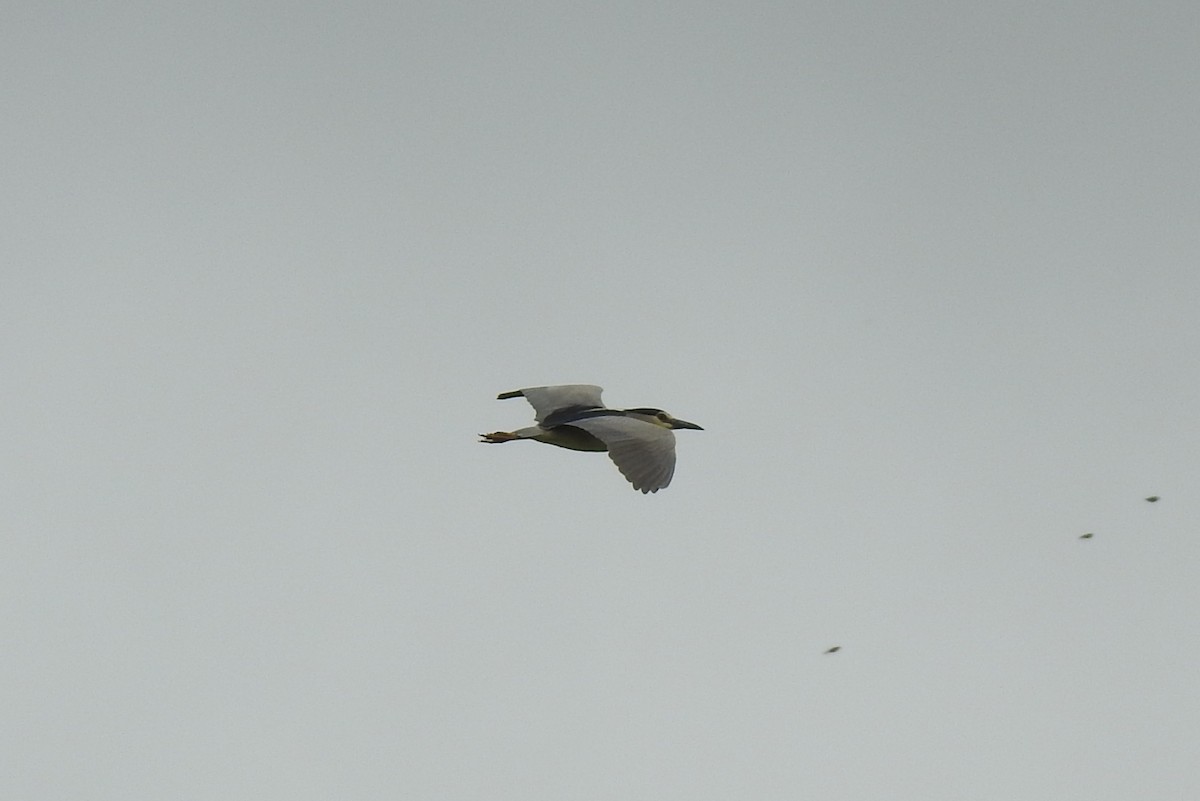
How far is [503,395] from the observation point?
3922cm

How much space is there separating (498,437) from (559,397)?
1.70 meters

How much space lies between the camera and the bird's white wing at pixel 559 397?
37969 millimetres

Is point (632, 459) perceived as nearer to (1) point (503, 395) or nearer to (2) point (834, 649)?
(1) point (503, 395)

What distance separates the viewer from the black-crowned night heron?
112 ft

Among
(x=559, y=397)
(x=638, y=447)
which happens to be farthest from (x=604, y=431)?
(x=559, y=397)

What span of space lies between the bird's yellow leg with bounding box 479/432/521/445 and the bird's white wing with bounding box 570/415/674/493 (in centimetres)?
121

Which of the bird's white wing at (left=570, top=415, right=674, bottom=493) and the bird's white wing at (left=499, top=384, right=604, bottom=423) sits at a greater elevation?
the bird's white wing at (left=499, top=384, right=604, bottom=423)

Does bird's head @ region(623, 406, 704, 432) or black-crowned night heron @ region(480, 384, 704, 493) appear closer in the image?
black-crowned night heron @ region(480, 384, 704, 493)

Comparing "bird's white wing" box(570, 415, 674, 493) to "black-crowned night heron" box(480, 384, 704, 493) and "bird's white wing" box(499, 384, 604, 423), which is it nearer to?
"black-crowned night heron" box(480, 384, 704, 493)

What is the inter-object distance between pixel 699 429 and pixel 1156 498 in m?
8.44

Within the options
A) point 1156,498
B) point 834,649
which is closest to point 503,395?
point 834,649

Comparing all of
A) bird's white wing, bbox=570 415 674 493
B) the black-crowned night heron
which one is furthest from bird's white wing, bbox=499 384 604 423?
bird's white wing, bbox=570 415 674 493

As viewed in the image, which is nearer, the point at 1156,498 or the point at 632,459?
the point at 632,459

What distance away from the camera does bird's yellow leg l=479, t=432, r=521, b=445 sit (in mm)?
37081
